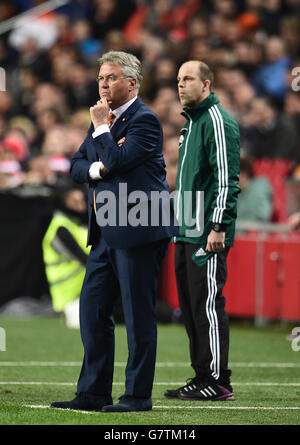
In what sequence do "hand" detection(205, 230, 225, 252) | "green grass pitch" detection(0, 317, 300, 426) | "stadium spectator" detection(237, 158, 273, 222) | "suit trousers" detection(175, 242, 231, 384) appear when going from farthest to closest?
"stadium spectator" detection(237, 158, 273, 222)
"suit trousers" detection(175, 242, 231, 384)
"hand" detection(205, 230, 225, 252)
"green grass pitch" detection(0, 317, 300, 426)

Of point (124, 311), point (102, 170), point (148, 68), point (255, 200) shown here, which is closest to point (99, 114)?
point (102, 170)

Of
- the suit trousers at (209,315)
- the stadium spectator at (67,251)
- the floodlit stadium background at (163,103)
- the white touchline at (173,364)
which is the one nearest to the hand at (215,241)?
the suit trousers at (209,315)

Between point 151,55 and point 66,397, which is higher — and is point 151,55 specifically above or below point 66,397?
above

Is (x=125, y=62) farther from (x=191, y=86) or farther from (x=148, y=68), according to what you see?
(x=148, y=68)

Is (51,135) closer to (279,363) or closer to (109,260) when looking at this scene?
(279,363)

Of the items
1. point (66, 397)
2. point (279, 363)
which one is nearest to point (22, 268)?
point (279, 363)

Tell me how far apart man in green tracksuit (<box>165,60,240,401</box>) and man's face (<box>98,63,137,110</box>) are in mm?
1024

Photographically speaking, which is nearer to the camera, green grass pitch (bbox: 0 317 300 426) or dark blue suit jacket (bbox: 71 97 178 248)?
green grass pitch (bbox: 0 317 300 426)

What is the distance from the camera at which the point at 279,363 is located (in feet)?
31.8

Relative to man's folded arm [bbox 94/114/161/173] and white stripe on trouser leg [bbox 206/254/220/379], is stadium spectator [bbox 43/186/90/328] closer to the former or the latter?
white stripe on trouser leg [bbox 206/254/220/379]

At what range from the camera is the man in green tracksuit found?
743cm

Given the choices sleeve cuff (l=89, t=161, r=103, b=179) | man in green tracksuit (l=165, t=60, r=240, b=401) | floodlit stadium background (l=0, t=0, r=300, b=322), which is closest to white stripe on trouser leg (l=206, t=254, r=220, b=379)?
man in green tracksuit (l=165, t=60, r=240, b=401)

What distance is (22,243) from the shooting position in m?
13.5

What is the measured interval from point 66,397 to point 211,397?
0.94 m
